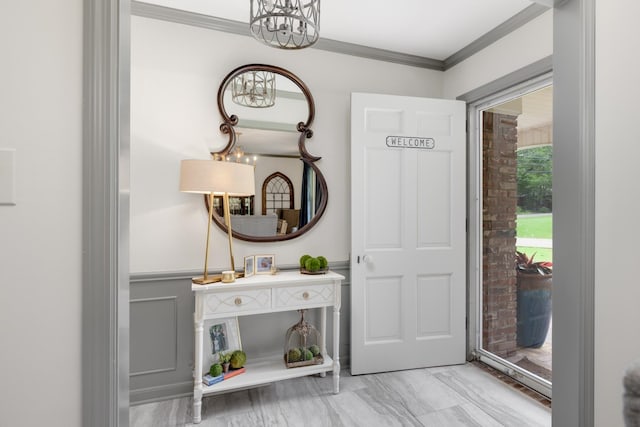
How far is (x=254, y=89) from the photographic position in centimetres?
257

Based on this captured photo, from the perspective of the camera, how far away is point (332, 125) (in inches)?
109

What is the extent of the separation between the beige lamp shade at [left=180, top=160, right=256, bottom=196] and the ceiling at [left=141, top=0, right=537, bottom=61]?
42.7 inches

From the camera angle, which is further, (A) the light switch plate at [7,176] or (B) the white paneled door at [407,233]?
(B) the white paneled door at [407,233]

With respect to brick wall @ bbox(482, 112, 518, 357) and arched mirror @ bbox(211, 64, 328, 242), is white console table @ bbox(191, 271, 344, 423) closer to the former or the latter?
arched mirror @ bbox(211, 64, 328, 242)

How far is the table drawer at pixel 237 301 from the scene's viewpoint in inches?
83.1

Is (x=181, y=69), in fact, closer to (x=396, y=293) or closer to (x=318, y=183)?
(x=318, y=183)

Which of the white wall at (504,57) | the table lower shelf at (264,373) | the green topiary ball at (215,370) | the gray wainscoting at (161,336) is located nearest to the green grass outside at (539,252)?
the white wall at (504,57)

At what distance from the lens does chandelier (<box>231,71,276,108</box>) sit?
2.52 metres

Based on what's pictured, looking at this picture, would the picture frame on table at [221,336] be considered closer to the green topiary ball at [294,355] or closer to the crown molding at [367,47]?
the green topiary ball at [294,355]

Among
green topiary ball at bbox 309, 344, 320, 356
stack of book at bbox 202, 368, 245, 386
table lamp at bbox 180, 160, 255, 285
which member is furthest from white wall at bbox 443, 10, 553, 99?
stack of book at bbox 202, 368, 245, 386

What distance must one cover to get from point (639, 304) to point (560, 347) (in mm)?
323

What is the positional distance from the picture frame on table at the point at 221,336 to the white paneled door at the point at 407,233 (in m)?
0.88

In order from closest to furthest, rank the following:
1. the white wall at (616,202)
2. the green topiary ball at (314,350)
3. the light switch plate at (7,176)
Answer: the light switch plate at (7,176)
the white wall at (616,202)
the green topiary ball at (314,350)

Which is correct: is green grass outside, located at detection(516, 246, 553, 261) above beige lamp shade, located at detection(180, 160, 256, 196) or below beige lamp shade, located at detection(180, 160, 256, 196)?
Result: below
